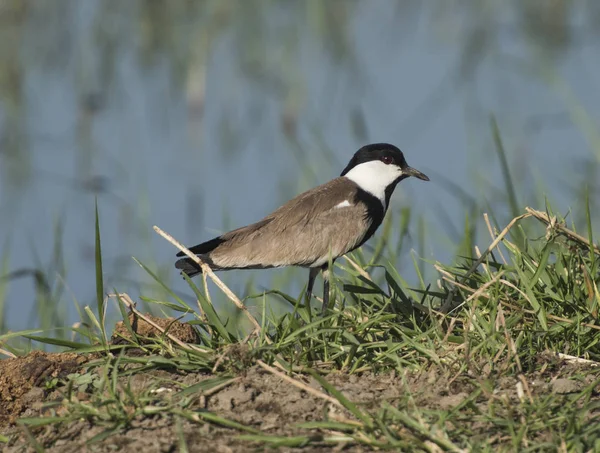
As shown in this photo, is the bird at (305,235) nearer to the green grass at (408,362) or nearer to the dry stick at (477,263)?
the green grass at (408,362)

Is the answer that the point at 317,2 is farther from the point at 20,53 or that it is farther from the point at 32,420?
the point at 32,420

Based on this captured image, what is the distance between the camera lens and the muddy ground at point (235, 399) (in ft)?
11.6

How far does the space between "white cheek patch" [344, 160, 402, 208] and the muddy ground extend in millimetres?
2081

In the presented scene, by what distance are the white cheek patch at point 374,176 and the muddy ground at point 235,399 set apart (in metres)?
2.08

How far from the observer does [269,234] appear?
5.41 meters

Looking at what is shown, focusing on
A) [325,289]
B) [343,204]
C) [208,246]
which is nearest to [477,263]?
[325,289]

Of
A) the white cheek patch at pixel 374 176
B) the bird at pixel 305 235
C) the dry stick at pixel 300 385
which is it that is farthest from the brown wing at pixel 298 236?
the dry stick at pixel 300 385

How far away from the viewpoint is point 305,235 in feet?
17.9

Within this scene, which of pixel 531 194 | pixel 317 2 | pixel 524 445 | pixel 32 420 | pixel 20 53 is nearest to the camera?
pixel 524 445

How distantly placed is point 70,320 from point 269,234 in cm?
187

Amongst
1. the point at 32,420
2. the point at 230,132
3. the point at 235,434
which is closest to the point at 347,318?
the point at 235,434

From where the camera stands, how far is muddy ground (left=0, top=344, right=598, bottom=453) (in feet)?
11.6

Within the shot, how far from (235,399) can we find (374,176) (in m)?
2.53

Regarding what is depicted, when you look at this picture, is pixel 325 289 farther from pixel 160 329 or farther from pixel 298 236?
pixel 160 329
